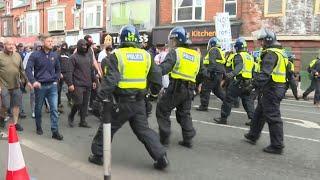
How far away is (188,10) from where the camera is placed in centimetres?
2697

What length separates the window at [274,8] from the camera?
2233cm

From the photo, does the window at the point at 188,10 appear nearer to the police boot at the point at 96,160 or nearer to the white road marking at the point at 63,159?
the white road marking at the point at 63,159

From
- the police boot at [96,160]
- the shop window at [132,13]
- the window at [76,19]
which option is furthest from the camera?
the window at [76,19]

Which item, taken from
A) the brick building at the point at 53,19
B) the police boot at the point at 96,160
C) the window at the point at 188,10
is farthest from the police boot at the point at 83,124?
the brick building at the point at 53,19

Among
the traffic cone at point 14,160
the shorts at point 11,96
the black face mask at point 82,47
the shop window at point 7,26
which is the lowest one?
the traffic cone at point 14,160

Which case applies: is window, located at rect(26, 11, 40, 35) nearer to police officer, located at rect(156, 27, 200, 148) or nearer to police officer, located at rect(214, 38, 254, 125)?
police officer, located at rect(214, 38, 254, 125)

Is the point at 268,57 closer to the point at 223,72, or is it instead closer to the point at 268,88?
the point at 268,88

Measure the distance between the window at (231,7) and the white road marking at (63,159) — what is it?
1786 cm

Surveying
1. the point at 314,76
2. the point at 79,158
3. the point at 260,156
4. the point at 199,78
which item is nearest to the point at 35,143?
the point at 79,158

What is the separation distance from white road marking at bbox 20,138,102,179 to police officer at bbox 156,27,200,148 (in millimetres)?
1573

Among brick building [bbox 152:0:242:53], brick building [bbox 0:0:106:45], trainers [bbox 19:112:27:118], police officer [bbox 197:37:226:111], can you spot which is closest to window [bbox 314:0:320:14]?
brick building [bbox 152:0:242:53]

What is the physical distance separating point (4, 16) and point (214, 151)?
44.2m

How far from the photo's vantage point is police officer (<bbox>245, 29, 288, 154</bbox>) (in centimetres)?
746

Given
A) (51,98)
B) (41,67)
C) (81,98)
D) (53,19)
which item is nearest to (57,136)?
(51,98)
